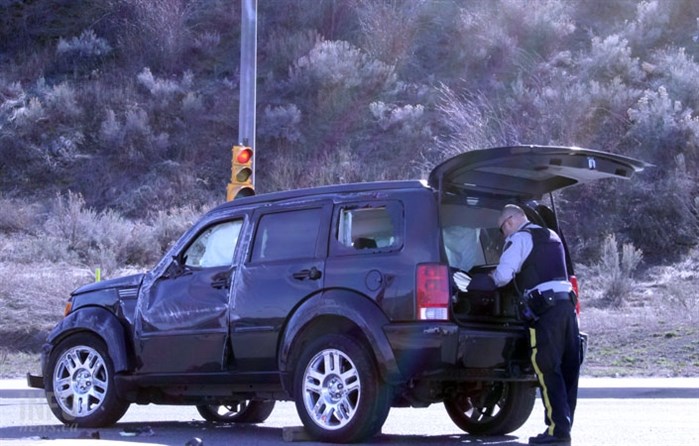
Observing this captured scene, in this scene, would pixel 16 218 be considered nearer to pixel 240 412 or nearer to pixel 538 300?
pixel 240 412

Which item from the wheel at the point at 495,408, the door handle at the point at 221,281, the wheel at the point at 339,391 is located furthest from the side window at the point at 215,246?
the wheel at the point at 495,408

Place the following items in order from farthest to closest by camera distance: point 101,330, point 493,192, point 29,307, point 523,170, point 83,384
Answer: point 29,307 < point 83,384 < point 101,330 < point 493,192 < point 523,170

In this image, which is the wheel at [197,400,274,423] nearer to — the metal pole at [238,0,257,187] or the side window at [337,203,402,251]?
the side window at [337,203,402,251]

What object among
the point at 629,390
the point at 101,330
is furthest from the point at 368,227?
the point at 629,390

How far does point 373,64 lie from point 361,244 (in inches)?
874

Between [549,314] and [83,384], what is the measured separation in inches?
172

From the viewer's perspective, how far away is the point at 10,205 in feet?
88.6

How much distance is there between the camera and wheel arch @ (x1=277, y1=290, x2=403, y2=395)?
8.84 meters

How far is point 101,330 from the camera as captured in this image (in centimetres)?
1061

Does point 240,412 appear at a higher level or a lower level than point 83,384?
lower

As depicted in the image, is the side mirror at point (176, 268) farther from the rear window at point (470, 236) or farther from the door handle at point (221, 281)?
the rear window at point (470, 236)

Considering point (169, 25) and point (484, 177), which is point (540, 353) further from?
point (169, 25)

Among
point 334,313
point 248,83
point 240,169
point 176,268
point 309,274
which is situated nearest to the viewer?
point 334,313

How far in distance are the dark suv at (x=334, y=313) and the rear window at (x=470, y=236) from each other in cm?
2
